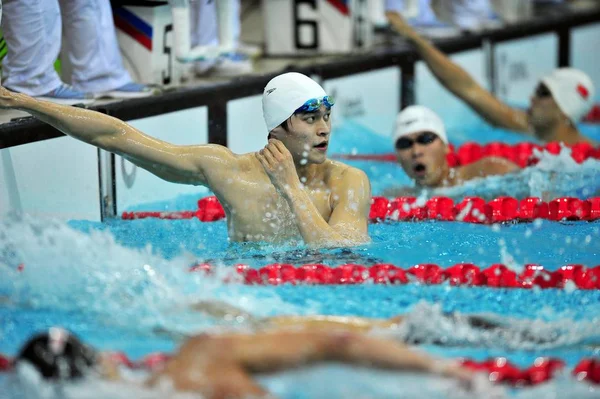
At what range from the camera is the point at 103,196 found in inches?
185

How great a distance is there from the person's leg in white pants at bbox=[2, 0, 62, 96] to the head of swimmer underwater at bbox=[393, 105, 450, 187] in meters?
1.67

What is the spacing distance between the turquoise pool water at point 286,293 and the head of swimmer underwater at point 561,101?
172 centimetres

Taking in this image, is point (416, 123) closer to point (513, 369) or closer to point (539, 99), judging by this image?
point (539, 99)

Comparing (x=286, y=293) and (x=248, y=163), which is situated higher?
(x=248, y=163)

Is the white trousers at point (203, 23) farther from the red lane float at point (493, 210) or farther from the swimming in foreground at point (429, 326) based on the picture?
the swimming in foreground at point (429, 326)

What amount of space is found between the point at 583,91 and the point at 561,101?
0.16m

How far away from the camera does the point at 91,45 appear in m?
5.01

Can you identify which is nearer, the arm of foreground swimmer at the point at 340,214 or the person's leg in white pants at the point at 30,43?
the arm of foreground swimmer at the point at 340,214

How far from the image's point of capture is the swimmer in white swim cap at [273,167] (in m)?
3.66

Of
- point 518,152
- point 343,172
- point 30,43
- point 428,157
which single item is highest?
point 30,43

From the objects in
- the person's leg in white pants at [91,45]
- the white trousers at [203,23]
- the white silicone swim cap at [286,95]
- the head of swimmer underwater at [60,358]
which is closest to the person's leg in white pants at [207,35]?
the white trousers at [203,23]

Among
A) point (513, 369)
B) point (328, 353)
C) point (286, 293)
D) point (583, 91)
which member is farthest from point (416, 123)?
point (328, 353)

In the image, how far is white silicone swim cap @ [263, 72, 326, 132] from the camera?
12.2 feet

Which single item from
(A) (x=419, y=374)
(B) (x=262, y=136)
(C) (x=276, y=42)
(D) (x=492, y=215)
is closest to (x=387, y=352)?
(A) (x=419, y=374)
